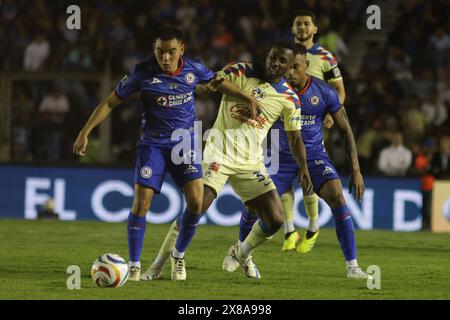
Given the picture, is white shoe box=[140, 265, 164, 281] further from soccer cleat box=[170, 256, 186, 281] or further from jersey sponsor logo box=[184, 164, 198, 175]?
jersey sponsor logo box=[184, 164, 198, 175]

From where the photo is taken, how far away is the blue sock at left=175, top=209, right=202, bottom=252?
9.48 m

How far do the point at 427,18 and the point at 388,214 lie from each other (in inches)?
177

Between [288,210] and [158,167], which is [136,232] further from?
[288,210]

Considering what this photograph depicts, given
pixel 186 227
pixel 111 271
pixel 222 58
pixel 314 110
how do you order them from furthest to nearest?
pixel 222 58 → pixel 314 110 → pixel 186 227 → pixel 111 271

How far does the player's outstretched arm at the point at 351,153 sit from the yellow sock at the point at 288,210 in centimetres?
268

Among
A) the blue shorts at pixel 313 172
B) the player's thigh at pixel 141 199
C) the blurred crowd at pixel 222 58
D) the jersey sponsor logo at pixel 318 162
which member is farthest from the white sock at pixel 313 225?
the blurred crowd at pixel 222 58

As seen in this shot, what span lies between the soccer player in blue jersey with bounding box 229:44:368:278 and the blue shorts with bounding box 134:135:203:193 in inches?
59.5

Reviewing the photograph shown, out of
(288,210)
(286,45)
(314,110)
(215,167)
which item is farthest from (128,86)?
(288,210)

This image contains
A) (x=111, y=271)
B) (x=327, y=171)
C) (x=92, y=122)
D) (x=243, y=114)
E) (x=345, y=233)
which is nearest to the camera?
(x=111, y=271)

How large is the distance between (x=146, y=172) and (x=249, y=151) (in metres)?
1.17

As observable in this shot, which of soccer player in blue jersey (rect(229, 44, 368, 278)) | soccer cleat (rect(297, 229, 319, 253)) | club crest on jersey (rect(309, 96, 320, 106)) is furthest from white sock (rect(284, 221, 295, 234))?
club crest on jersey (rect(309, 96, 320, 106))

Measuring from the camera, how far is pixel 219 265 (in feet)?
36.3

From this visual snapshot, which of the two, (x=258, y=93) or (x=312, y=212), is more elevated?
(x=258, y=93)
